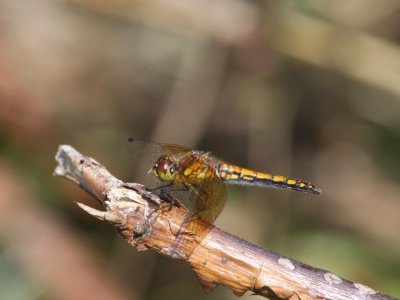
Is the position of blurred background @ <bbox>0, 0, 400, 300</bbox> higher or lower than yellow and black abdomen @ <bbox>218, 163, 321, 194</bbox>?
higher

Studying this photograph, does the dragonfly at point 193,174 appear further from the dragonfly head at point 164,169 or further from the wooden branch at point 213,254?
the wooden branch at point 213,254

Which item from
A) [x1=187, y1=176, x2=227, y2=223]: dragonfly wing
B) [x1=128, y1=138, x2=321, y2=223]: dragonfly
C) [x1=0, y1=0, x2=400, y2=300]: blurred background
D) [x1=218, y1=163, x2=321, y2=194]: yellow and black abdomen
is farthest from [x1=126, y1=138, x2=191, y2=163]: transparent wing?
[x1=0, y1=0, x2=400, y2=300]: blurred background

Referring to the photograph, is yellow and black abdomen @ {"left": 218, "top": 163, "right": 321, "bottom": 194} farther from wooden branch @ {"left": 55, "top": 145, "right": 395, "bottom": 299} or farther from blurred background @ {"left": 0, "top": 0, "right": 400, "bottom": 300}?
wooden branch @ {"left": 55, "top": 145, "right": 395, "bottom": 299}

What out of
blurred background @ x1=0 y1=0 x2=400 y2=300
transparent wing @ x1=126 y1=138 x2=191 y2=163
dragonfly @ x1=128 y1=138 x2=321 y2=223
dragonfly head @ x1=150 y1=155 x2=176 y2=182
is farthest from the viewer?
blurred background @ x1=0 y1=0 x2=400 y2=300

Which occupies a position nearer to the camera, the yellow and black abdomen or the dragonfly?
the dragonfly

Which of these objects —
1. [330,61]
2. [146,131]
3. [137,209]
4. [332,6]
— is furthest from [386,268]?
[137,209]

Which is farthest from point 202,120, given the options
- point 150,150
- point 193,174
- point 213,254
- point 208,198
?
point 213,254

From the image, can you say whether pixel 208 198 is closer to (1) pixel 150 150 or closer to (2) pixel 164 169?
(2) pixel 164 169

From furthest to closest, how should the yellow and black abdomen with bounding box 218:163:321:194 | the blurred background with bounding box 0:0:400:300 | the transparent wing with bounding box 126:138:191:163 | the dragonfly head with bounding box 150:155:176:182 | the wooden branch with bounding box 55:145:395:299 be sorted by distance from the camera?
the blurred background with bounding box 0:0:400:300 < the yellow and black abdomen with bounding box 218:163:321:194 < the transparent wing with bounding box 126:138:191:163 < the dragonfly head with bounding box 150:155:176:182 < the wooden branch with bounding box 55:145:395:299
